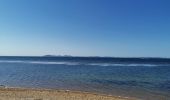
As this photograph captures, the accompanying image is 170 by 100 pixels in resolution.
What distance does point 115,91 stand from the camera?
23.8 metres

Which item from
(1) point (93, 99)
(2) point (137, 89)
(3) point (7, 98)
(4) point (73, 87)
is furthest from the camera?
(4) point (73, 87)

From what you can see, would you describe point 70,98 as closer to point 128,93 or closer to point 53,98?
point 53,98

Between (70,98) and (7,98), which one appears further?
(70,98)

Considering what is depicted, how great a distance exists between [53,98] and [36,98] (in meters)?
0.99

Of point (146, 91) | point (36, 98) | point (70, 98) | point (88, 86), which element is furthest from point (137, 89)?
point (36, 98)

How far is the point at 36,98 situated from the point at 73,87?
998 centimetres

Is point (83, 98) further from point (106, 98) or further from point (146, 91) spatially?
point (146, 91)

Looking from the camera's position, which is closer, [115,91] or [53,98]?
[53,98]

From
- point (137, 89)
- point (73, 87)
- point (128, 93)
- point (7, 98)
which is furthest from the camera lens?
point (73, 87)

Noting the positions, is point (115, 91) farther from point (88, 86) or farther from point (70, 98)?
point (70, 98)

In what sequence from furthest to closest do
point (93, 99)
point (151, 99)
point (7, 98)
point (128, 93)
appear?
point (128, 93), point (151, 99), point (93, 99), point (7, 98)

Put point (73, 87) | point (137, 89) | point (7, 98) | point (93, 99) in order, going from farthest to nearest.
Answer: point (73, 87), point (137, 89), point (93, 99), point (7, 98)

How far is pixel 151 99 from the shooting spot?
20078mm

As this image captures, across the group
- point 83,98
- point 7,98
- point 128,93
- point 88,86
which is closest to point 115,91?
point 128,93
